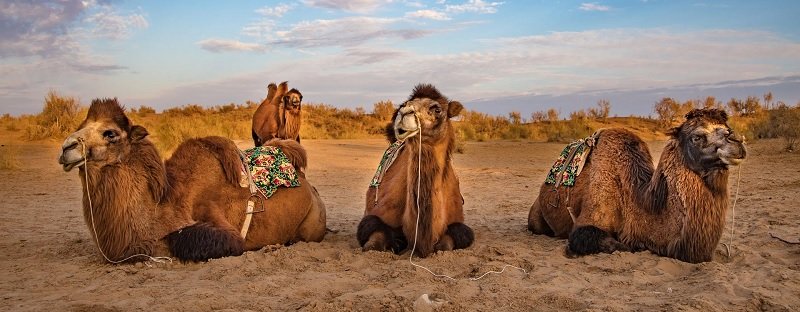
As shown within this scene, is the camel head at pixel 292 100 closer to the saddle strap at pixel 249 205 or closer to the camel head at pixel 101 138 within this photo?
the saddle strap at pixel 249 205

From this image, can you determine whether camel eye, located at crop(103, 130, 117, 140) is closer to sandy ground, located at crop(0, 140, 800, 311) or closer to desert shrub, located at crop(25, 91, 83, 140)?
sandy ground, located at crop(0, 140, 800, 311)

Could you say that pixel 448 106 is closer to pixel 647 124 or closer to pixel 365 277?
pixel 365 277

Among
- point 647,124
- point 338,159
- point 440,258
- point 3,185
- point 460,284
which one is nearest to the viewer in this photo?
point 460,284

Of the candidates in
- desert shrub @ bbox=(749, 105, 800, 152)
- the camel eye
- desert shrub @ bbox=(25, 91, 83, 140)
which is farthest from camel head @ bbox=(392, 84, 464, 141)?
desert shrub @ bbox=(25, 91, 83, 140)

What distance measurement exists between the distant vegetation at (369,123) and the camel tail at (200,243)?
4.20 meters

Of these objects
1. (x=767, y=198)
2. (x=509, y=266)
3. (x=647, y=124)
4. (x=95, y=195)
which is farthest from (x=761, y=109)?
(x=95, y=195)

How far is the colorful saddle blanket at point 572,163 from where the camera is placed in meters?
7.21

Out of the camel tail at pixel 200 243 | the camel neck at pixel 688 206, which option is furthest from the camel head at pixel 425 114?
the camel neck at pixel 688 206

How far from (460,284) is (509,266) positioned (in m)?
0.83

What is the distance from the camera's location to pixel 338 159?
21359 mm

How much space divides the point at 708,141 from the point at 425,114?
2.40 metres

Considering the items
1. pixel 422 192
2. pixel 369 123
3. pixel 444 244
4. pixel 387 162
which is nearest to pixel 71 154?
pixel 422 192

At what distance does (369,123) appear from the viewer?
4522 cm

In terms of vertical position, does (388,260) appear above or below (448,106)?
below
